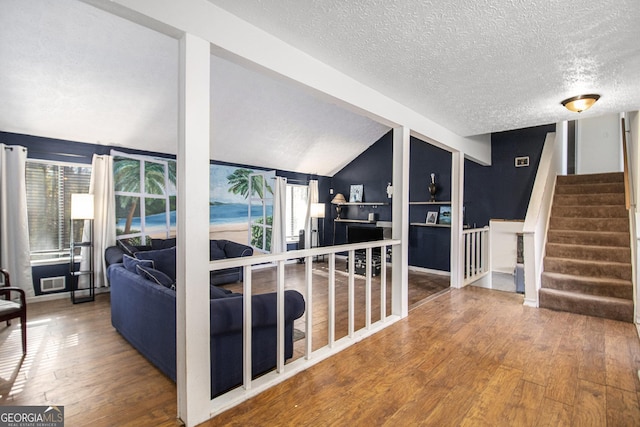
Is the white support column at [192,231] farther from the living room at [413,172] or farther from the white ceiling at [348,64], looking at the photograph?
the living room at [413,172]

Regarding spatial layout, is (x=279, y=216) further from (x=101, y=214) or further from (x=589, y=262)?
(x=589, y=262)

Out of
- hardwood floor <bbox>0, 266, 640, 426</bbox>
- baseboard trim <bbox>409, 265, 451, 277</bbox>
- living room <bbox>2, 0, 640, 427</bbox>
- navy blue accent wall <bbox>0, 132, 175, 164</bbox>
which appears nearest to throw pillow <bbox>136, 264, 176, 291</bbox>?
hardwood floor <bbox>0, 266, 640, 426</bbox>

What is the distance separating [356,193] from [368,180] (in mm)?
433

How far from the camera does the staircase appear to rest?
3.35m

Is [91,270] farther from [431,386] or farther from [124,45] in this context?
[431,386]

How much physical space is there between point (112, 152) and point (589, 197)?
7393 millimetres

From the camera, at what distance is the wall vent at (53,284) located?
4090 millimetres

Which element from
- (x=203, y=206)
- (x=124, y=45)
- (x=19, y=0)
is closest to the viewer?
(x=203, y=206)

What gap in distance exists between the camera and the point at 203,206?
1.61m

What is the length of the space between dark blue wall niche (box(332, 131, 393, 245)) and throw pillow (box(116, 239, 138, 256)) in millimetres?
4399

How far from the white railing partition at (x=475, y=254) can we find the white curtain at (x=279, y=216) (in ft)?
12.0

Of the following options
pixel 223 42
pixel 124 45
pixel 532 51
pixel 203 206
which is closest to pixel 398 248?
pixel 532 51

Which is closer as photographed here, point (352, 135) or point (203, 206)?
point (203, 206)

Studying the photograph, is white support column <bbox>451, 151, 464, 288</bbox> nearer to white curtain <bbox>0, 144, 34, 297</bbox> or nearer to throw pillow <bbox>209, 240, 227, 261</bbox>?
throw pillow <bbox>209, 240, 227, 261</bbox>
